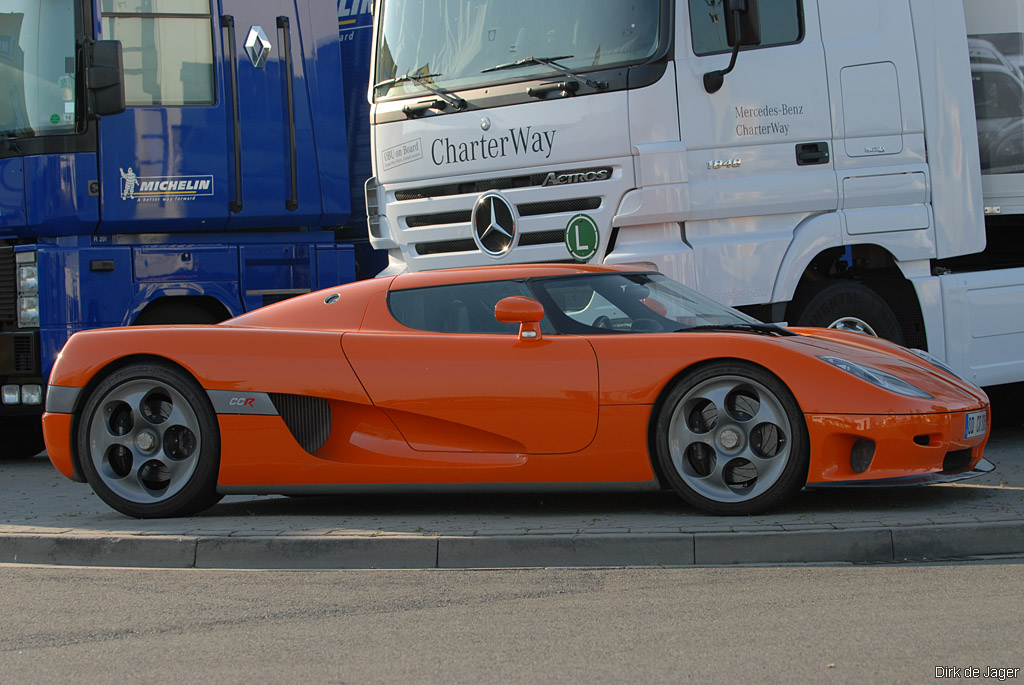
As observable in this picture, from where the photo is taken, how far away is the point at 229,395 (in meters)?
5.81

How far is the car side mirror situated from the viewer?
5.54 meters

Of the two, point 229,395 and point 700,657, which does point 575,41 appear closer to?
point 229,395

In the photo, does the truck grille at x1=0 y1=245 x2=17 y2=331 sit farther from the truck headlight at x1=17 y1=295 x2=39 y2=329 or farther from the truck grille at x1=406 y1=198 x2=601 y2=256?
the truck grille at x1=406 y1=198 x2=601 y2=256

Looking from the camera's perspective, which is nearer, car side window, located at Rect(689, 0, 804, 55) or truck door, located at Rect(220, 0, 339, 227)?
car side window, located at Rect(689, 0, 804, 55)

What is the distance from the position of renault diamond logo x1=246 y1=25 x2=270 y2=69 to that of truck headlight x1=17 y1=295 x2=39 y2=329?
2.33 m

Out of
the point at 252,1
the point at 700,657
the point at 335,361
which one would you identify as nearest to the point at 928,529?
the point at 700,657

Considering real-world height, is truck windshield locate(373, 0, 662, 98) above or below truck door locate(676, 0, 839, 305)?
above

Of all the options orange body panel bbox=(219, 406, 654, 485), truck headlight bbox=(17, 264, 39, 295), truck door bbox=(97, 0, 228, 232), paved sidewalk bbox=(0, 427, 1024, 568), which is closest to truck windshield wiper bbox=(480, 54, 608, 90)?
truck door bbox=(97, 0, 228, 232)

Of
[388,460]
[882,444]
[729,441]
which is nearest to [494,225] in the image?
[388,460]

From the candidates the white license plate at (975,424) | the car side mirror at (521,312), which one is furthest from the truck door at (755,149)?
the car side mirror at (521,312)

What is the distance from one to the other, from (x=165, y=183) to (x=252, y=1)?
1.59 metres

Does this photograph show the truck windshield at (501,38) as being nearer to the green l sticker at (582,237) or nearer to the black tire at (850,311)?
the green l sticker at (582,237)

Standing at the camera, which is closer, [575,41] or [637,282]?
[637,282]

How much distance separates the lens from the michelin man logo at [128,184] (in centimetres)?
852
